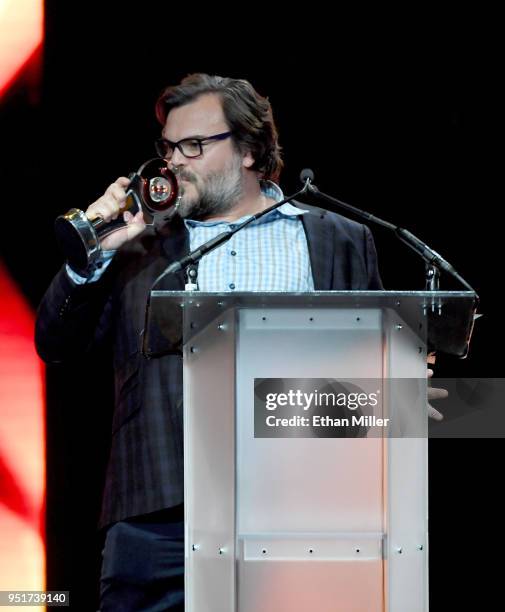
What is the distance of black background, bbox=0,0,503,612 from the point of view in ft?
10.1

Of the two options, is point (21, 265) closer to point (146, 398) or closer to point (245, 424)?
point (146, 398)

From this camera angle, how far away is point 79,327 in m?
2.54

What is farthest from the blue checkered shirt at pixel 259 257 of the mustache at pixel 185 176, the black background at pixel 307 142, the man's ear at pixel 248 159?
the black background at pixel 307 142

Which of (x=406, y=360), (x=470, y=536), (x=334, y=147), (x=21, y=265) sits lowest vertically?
(x=470, y=536)

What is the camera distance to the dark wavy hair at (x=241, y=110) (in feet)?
9.31

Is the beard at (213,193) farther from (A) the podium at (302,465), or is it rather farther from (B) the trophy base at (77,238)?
(A) the podium at (302,465)

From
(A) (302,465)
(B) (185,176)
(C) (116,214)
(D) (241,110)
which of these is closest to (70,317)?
(C) (116,214)

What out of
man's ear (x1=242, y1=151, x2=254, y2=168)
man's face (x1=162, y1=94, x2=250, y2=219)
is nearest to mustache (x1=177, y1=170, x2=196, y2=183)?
man's face (x1=162, y1=94, x2=250, y2=219)

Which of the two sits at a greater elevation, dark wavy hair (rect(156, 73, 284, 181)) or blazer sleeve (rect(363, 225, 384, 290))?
dark wavy hair (rect(156, 73, 284, 181))

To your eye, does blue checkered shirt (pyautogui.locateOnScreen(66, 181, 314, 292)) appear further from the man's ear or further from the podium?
the podium

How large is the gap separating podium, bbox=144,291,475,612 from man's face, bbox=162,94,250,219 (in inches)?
44.6

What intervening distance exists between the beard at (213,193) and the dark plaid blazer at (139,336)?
8 centimetres

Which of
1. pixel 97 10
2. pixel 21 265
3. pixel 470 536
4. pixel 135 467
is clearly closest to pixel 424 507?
pixel 135 467

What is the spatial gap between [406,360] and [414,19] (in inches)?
68.6
